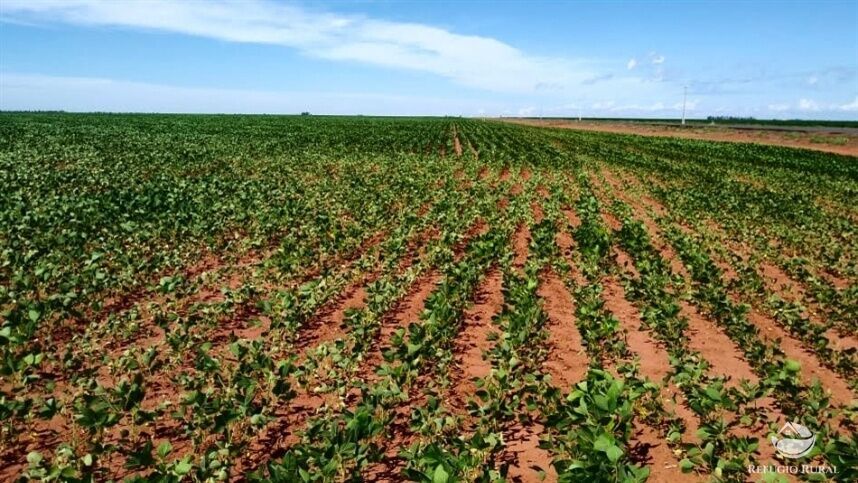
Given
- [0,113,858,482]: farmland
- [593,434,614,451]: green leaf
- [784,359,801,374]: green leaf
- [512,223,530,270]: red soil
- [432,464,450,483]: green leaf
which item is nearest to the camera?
[432,464,450,483]: green leaf

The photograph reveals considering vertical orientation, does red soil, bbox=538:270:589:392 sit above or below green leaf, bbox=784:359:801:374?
below

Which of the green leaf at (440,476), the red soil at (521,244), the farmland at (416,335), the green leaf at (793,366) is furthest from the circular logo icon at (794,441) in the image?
the red soil at (521,244)

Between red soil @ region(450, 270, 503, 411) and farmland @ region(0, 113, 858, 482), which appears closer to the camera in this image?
farmland @ region(0, 113, 858, 482)

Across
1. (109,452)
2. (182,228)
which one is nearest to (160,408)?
(109,452)

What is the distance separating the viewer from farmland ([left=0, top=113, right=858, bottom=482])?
4016mm

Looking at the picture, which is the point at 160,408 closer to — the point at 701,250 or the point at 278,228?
the point at 278,228

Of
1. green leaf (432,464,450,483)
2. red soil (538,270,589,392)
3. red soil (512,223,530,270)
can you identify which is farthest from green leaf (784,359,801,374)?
red soil (512,223,530,270)

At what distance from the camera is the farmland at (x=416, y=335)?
4.02 m

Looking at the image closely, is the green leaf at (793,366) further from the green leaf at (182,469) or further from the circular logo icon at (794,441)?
the green leaf at (182,469)

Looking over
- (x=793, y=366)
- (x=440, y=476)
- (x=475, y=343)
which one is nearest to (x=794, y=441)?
(x=793, y=366)

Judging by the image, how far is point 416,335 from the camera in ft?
17.5

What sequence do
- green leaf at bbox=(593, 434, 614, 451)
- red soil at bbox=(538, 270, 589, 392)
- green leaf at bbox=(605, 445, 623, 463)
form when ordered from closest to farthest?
green leaf at bbox=(605, 445, 623, 463) < green leaf at bbox=(593, 434, 614, 451) < red soil at bbox=(538, 270, 589, 392)

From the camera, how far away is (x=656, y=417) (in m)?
4.73

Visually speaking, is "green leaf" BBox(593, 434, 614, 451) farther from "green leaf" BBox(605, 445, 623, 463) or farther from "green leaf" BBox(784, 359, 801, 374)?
"green leaf" BBox(784, 359, 801, 374)
